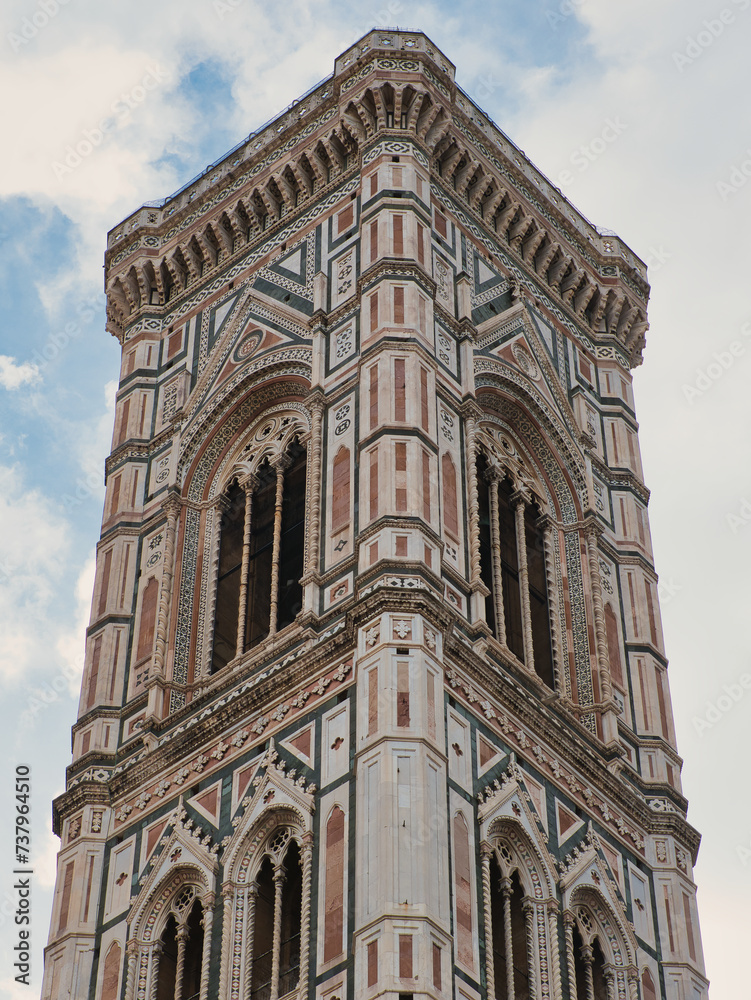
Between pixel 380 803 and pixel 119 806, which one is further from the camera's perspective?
pixel 119 806

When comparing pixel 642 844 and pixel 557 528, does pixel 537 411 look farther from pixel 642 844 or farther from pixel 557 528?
pixel 642 844

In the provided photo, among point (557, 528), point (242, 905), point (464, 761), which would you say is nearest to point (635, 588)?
point (557, 528)

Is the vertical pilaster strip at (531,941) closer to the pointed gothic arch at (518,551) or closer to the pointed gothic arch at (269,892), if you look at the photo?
the pointed gothic arch at (269,892)

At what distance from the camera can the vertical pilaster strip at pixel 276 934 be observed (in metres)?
21.5

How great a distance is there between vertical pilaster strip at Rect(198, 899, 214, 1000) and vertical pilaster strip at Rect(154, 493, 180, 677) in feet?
14.3

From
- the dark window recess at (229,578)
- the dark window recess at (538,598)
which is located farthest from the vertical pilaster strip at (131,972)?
the dark window recess at (538,598)

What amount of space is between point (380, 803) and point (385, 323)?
7992mm

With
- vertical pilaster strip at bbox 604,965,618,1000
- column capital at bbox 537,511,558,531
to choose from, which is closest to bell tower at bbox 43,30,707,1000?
vertical pilaster strip at bbox 604,965,618,1000

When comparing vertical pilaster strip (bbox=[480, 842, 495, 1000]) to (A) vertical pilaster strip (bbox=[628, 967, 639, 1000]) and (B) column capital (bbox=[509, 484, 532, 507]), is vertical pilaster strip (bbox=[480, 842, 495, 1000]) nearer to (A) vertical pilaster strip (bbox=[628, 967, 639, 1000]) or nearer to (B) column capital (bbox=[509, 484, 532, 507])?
(A) vertical pilaster strip (bbox=[628, 967, 639, 1000])

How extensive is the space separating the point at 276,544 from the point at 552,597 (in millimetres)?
3661

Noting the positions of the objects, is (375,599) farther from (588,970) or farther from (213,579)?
(213,579)

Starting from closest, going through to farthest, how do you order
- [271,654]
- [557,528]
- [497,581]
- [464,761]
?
Result: [464,761]
[271,654]
[497,581]
[557,528]

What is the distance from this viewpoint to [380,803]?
70.6 ft

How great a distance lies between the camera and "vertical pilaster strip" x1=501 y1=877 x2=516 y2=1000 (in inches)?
853
